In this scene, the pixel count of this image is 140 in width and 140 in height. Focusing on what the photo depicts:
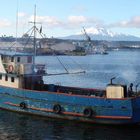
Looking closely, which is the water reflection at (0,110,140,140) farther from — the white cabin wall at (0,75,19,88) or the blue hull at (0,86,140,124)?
the white cabin wall at (0,75,19,88)

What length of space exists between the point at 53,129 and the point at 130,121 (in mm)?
5388

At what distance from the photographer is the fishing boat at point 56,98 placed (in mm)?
27438

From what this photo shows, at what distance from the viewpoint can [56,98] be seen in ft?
97.3

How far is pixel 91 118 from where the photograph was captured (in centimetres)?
2866

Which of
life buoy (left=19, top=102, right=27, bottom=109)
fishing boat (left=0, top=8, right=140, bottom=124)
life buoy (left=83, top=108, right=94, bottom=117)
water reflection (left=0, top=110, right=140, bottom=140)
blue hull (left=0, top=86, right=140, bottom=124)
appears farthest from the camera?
life buoy (left=19, top=102, right=27, bottom=109)

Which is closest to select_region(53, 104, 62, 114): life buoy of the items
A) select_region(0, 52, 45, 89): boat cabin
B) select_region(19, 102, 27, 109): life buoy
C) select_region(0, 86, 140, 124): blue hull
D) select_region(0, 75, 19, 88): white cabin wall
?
select_region(0, 86, 140, 124): blue hull

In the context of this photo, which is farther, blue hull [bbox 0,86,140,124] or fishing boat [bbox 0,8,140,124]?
fishing boat [bbox 0,8,140,124]

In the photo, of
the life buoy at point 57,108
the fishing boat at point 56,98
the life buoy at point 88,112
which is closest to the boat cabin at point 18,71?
the fishing boat at point 56,98

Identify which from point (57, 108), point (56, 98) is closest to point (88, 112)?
point (57, 108)

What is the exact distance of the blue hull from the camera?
2725cm

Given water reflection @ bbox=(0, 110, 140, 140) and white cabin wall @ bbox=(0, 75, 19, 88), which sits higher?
white cabin wall @ bbox=(0, 75, 19, 88)

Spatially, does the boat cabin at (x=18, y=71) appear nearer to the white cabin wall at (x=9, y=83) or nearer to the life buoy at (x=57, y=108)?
the white cabin wall at (x=9, y=83)

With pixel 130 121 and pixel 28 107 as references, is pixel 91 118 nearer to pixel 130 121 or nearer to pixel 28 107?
pixel 130 121

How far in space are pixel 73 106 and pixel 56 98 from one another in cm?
154
